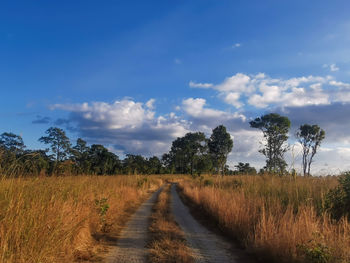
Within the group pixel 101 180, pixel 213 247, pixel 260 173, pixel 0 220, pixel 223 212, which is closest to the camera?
pixel 0 220

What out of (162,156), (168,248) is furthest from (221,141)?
(168,248)

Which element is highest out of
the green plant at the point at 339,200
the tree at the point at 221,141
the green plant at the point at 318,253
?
the tree at the point at 221,141

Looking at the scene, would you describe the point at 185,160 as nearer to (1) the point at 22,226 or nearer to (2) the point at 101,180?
(2) the point at 101,180

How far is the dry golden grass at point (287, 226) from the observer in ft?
14.6

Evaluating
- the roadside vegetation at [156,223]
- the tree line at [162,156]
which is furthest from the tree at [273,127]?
the roadside vegetation at [156,223]

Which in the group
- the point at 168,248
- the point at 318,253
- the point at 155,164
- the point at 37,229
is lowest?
the point at 168,248

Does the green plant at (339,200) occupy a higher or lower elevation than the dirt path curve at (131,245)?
higher

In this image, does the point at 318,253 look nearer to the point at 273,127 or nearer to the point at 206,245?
the point at 206,245

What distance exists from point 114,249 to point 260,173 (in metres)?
9.53

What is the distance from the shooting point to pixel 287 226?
5.88 metres

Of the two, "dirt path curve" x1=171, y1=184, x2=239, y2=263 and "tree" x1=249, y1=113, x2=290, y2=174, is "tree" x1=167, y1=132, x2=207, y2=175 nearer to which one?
"tree" x1=249, y1=113, x2=290, y2=174

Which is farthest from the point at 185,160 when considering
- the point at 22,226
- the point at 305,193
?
the point at 22,226

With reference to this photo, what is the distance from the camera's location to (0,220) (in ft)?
12.0

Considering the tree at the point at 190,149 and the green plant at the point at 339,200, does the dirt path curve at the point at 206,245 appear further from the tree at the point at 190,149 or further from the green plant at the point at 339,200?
the tree at the point at 190,149
